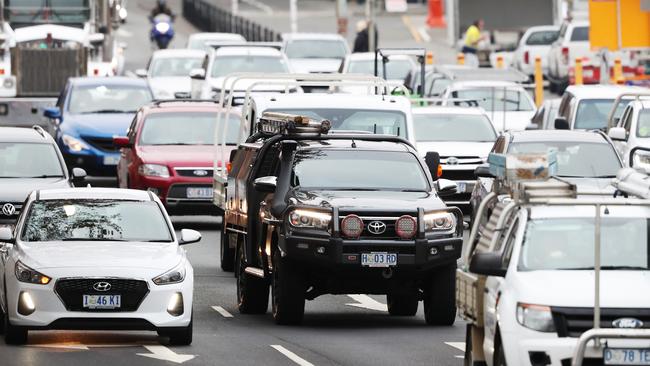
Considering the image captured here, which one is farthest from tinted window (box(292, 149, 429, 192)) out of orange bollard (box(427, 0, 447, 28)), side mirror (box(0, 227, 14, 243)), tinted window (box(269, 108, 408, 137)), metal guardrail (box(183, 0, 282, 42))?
orange bollard (box(427, 0, 447, 28))

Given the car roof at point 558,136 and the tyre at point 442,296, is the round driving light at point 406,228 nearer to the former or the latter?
the tyre at point 442,296

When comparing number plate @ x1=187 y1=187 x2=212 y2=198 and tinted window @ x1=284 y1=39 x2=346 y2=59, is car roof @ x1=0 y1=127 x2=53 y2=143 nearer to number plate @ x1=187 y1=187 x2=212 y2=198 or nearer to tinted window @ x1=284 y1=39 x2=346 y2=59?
number plate @ x1=187 y1=187 x2=212 y2=198

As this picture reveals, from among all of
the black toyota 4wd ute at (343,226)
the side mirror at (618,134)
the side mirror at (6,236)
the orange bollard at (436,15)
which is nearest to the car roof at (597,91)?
the side mirror at (618,134)

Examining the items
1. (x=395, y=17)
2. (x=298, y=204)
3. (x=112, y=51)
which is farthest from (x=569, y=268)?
(x=395, y=17)

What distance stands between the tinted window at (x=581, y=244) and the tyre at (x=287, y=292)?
5322 mm

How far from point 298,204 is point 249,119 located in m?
6.42

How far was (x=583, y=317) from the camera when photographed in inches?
533

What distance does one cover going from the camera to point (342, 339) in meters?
18.8

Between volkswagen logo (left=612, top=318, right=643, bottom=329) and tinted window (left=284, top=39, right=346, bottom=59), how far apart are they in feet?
135

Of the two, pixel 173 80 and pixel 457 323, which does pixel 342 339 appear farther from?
pixel 173 80

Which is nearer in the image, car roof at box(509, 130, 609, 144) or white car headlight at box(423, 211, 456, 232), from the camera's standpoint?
white car headlight at box(423, 211, 456, 232)

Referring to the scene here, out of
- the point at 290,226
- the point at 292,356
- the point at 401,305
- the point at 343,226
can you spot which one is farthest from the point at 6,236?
the point at 401,305

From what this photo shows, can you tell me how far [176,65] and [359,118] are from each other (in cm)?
2680

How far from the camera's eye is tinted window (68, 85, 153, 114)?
37.7 metres
